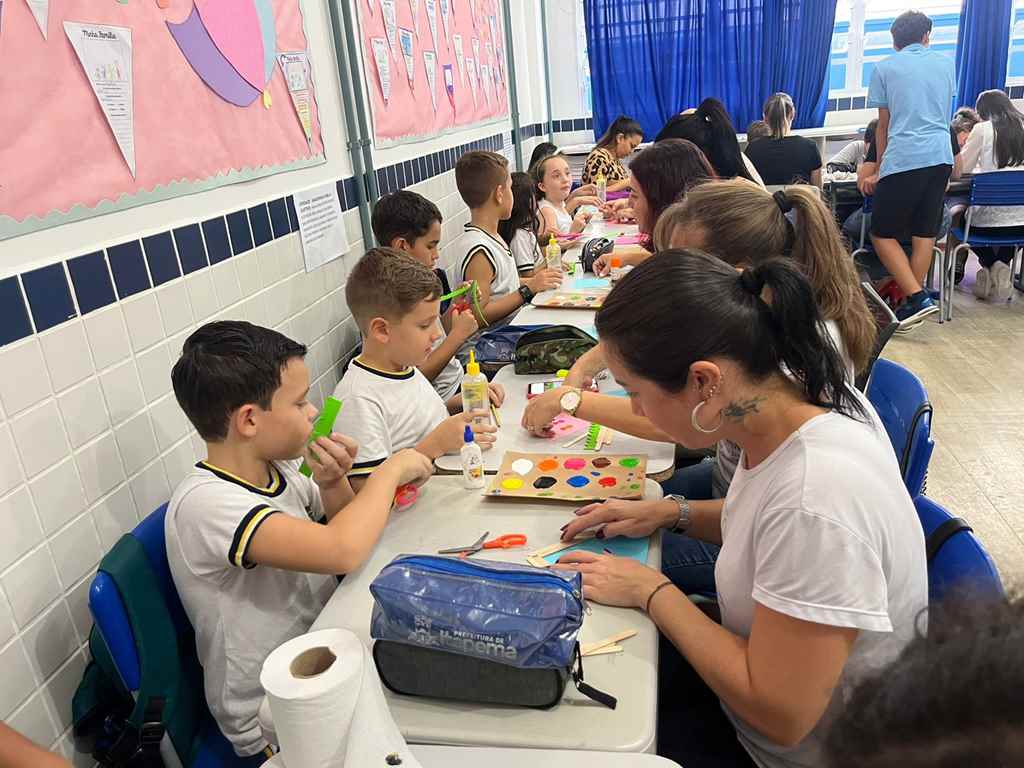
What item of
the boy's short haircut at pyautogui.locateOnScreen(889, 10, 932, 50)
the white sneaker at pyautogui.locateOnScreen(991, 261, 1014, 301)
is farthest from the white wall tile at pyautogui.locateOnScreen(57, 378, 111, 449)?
the white sneaker at pyautogui.locateOnScreen(991, 261, 1014, 301)

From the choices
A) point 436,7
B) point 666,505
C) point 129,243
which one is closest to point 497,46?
point 436,7

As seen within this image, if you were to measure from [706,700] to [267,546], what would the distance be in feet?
2.85

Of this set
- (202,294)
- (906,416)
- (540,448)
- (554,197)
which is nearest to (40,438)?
(202,294)

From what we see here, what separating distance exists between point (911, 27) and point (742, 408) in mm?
4526

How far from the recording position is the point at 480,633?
1001 millimetres

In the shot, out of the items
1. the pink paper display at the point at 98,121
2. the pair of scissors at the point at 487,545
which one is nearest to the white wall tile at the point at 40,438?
the pink paper display at the point at 98,121

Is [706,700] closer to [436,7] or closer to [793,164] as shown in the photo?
[436,7]

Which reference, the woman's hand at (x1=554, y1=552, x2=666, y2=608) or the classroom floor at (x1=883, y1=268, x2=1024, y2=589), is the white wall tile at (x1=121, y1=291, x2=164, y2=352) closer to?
the woman's hand at (x1=554, y1=552, x2=666, y2=608)

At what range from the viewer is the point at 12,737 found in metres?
1.16

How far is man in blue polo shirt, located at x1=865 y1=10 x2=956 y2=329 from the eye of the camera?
14.7 feet

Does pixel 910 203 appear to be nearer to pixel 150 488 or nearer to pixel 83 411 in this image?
pixel 150 488

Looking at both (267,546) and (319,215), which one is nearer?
(267,546)

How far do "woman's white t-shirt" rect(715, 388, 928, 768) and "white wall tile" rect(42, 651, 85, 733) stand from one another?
1286 mm

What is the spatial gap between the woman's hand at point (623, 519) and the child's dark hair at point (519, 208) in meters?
2.69
